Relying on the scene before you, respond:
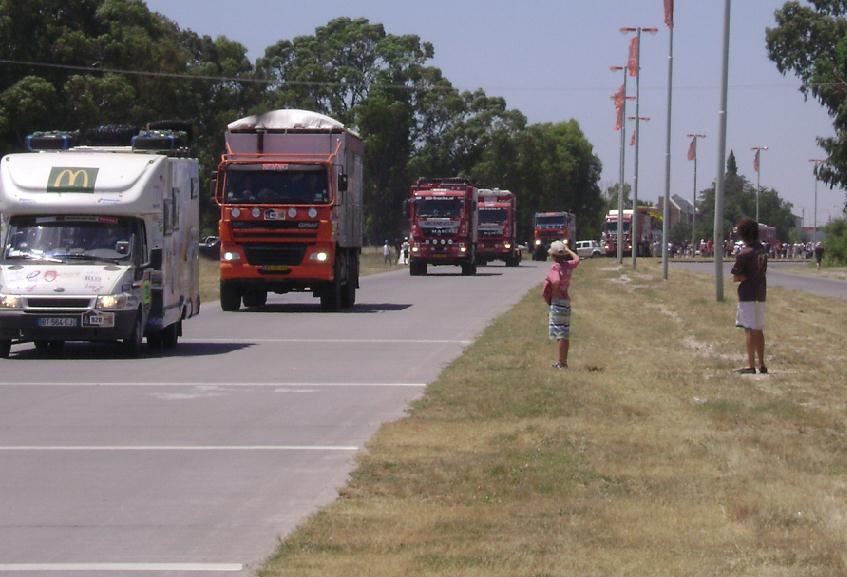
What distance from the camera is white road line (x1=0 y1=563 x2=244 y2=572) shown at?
793cm

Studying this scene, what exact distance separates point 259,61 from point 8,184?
70.6 m

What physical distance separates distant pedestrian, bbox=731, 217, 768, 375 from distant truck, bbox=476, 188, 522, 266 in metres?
56.2

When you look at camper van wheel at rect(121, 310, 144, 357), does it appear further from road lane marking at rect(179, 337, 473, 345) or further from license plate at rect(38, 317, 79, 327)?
road lane marking at rect(179, 337, 473, 345)

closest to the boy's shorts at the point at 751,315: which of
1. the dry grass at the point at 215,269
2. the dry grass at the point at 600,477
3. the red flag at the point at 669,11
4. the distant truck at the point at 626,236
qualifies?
the dry grass at the point at 600,477

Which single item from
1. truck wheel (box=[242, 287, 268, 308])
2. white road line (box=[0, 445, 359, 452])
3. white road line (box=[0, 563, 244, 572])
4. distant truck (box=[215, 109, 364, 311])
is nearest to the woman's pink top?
white road line (box=[0, 445, 359, 452])

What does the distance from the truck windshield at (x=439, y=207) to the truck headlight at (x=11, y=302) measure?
126 feet

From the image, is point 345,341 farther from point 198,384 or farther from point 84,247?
point 198,384

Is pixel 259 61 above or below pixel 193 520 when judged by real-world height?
above

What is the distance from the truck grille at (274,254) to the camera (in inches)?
1240

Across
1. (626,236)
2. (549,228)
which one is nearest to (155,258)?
(549,228)

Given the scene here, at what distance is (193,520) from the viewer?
929 centimetres

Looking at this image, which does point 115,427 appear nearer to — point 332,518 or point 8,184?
point 332,518

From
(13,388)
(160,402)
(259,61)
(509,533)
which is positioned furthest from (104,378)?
(259,61)

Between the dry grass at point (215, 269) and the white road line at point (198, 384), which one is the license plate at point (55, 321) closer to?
the white road line at point (198, 384)
